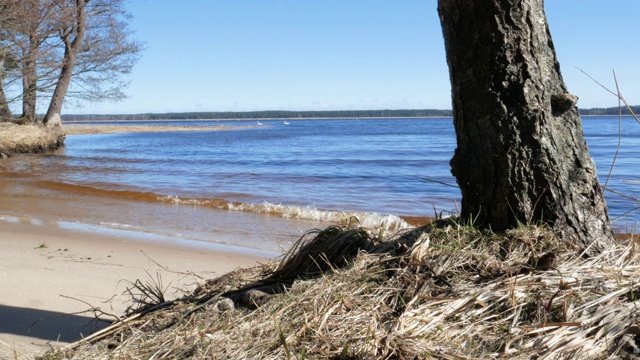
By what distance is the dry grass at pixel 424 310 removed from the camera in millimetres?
2154

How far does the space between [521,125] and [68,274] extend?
4.57 m

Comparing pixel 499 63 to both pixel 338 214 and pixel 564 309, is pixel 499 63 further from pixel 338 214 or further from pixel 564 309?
pixel 338 214

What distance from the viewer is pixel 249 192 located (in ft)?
49.7

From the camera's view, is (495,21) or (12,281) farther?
(12,281)

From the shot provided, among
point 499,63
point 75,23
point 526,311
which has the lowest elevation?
point 526,311

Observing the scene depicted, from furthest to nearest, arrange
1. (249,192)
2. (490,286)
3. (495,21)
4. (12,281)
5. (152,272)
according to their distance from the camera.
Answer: (249,192) → (152,272) → (12,281) → (495,21) → (490,286)

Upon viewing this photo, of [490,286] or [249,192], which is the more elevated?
[490,286]

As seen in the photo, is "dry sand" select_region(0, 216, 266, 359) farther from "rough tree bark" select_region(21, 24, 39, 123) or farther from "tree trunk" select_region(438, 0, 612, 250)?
"rough tree bark" select_region(21, 24, 39, 123)

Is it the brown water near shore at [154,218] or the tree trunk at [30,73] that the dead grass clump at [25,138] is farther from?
the brown water near shore at [154,218]

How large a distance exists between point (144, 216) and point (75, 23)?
18785 mm

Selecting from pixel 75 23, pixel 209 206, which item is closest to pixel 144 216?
pixel 209 206

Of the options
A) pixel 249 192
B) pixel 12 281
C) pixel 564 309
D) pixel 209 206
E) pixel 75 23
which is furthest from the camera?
pixel 75 23

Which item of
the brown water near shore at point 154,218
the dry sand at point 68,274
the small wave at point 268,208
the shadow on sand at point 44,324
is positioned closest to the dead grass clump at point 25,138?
the small wave at point 268,208

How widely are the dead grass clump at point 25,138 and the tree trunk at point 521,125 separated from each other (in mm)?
23320
